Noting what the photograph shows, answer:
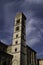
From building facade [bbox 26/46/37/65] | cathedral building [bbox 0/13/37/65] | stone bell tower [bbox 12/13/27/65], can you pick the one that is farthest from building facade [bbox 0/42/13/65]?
building facade [bbox 26/46/37/65]

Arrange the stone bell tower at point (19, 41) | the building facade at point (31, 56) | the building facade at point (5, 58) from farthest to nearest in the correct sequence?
the building facade at point (31, 56) < the stone bell tower at point (19, 41) < the building facade at point (5, 58)

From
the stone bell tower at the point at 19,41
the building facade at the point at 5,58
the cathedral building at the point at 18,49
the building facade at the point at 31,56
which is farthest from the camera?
the building facade at the point at 31,56

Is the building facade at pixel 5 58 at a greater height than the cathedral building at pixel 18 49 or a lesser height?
lesser

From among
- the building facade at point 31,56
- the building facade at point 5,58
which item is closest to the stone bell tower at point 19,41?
the building facade at point 5,58

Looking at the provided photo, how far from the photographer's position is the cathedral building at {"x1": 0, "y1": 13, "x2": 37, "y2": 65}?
38312 millimetres

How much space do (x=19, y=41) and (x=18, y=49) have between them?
90.7 inches

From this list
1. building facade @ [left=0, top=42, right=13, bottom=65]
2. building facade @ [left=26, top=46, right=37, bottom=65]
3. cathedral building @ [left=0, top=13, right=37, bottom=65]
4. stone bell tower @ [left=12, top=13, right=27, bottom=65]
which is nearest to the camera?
building facade @ [left=0, top=42, right=13, bottom=65]

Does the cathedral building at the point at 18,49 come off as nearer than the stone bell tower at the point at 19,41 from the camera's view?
Yes

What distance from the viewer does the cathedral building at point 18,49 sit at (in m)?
38.3

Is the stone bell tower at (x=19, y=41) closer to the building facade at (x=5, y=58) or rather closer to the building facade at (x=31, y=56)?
the building facade at (x=5, y=58)

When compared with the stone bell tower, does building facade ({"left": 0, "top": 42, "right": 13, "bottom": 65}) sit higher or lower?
lower

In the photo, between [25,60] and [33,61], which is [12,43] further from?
[33,61]

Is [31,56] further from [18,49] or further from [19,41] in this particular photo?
[19,41]

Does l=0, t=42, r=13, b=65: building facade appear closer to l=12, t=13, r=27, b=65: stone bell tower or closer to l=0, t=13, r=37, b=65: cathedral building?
l=0, t=13, r=37, b=65: cathedral building
